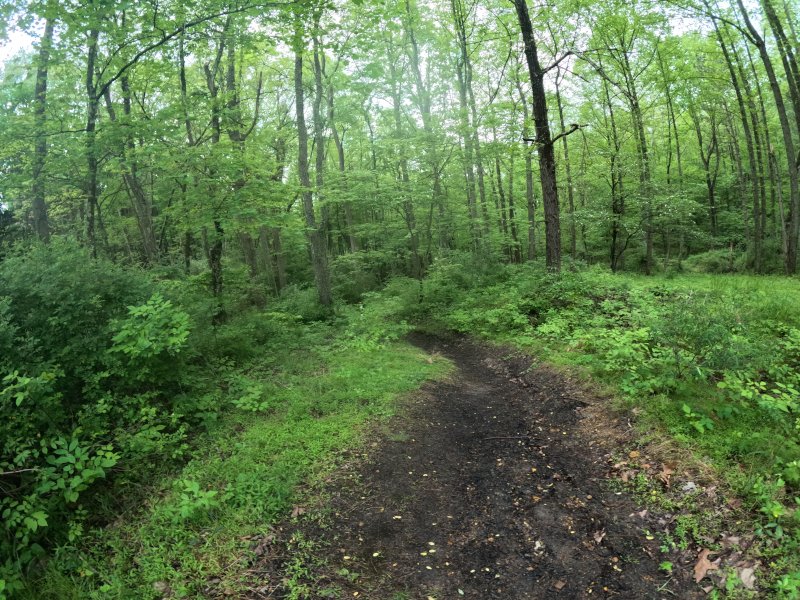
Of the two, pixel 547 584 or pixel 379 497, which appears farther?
pixel 379 497

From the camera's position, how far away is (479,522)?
3.79m

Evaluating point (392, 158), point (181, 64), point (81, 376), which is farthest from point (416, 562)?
point (181, 64)

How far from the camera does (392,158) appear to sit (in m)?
14.3

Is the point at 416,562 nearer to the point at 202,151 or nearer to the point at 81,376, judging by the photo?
the point at 81,376

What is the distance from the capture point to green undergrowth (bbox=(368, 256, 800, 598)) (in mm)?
3293

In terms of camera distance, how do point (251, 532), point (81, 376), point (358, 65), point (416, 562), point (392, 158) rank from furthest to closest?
point (358, 65) → point (392, 158) → point (81, 376) → point (251, 532) → point (416, 562)

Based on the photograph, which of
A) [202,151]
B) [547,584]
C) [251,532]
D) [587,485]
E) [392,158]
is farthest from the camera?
[392,158]

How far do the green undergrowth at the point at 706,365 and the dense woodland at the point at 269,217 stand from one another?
0.05 metres

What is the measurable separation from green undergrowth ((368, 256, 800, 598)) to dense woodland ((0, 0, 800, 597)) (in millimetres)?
54

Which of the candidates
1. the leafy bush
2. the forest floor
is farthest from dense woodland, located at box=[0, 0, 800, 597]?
the forest floor

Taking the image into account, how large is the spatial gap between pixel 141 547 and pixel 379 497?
6.90 ft

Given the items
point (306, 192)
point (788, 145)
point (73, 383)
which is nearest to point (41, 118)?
point (306, 192)

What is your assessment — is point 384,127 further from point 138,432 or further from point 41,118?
point 138,432

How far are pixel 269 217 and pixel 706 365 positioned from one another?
834 cm
